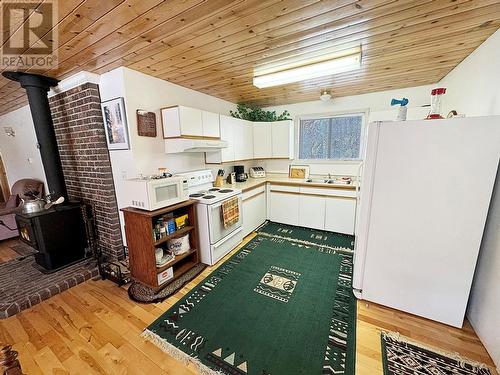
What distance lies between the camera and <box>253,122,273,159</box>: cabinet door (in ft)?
13.1

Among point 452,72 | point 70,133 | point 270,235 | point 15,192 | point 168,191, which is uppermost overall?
point 452,72

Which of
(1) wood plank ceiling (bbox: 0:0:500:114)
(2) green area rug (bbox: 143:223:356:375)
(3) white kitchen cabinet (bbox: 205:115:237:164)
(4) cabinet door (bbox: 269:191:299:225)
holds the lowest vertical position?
(2) green area rug (bbox: 143:223:356:375)

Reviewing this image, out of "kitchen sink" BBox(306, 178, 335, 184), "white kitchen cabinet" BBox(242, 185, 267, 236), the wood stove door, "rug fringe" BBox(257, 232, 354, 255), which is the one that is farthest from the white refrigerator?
the wood stove door

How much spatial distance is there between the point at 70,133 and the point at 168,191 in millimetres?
1812

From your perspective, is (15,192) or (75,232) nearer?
(75,232)

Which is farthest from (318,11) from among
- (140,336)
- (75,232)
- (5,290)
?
(5,290)

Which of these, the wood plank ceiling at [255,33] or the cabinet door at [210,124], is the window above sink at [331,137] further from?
the cabinet door at [210,124]

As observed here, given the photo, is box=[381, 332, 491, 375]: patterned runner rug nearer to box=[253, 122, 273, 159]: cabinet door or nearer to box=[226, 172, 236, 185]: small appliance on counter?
box=[226, 172, 236, 185]: small appliance on counter

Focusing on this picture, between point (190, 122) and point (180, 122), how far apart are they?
15 centimetres

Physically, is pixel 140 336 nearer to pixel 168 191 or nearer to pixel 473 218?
pixel 168 191

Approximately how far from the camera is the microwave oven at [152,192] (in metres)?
2.03

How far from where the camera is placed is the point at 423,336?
1628mm

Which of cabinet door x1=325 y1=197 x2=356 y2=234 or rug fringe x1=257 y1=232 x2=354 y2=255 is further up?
cabinet door x1=325 y1=197 x2=356 y2=234

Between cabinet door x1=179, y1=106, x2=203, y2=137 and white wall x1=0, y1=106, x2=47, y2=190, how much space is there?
3.20m
